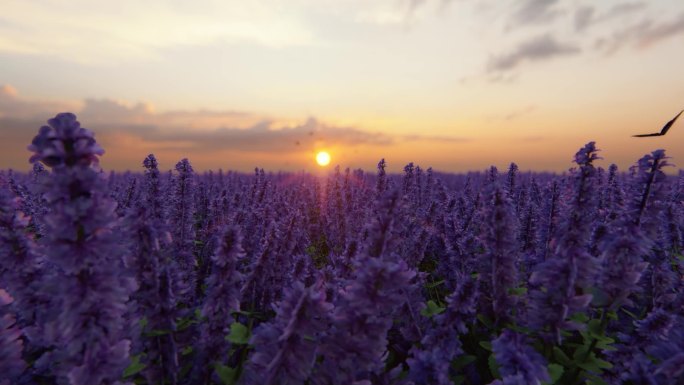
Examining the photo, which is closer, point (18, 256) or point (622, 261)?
point (18, 256)

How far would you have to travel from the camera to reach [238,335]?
403 cm

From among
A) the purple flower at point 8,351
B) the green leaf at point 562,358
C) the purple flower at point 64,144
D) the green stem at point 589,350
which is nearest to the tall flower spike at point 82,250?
the purple flower at point 64,144

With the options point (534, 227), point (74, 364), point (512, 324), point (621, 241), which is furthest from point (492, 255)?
point (74, 364)

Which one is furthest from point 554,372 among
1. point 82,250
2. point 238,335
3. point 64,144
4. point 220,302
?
point 64,144

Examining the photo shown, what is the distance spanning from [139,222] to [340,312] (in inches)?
73.9

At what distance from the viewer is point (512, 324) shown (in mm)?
4957

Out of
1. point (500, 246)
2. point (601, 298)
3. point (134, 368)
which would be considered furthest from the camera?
point (500, 246)

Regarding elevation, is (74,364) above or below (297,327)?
below

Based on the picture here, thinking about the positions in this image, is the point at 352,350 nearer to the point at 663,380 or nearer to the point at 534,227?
the point at 663,380

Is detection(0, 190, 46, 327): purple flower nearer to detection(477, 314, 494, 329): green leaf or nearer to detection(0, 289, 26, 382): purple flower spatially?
detection(0, 289, 26, 382): purple flower

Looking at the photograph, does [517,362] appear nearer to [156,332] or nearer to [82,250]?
[156,332]

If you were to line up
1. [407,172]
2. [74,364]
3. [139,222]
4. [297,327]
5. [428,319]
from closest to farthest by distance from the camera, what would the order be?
[74,364] → [297,327] → [139,222] → [428,319] → [407,172]

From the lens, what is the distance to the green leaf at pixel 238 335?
3.85m

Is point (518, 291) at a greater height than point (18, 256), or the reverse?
point (18, 256)
